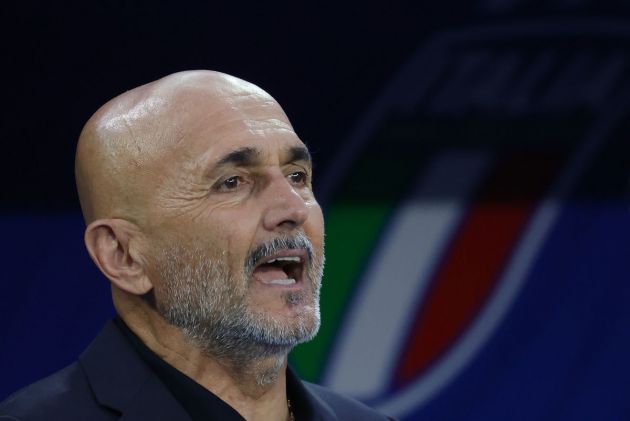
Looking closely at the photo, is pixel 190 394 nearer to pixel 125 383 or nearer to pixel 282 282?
pixel 125 383

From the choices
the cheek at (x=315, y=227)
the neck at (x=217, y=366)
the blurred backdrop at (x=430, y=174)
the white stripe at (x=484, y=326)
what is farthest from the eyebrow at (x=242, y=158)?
the white stripe at (x=484, y=326)

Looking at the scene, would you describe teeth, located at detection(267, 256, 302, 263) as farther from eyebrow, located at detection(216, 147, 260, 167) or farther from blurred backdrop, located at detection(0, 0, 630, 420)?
blurred backdrop, located at detection(0, 0, 630, 420)

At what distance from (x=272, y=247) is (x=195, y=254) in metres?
0.12

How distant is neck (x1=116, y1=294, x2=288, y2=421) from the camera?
6.32ft

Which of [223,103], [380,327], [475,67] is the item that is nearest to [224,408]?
[223,103]

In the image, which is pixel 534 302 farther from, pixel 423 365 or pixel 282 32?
pixel 282 32

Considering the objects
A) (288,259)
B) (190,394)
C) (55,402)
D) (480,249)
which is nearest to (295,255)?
(288,259)

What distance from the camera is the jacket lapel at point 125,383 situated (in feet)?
6.01

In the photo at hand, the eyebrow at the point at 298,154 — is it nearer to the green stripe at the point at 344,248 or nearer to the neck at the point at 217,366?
the neck at the point at 217,366

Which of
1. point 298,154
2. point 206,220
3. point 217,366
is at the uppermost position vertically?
point 298,154

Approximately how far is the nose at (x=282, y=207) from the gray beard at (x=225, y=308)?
24mm

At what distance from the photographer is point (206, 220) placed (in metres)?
1.90

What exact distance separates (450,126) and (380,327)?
1.91 ft

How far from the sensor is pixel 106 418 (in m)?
1.82
